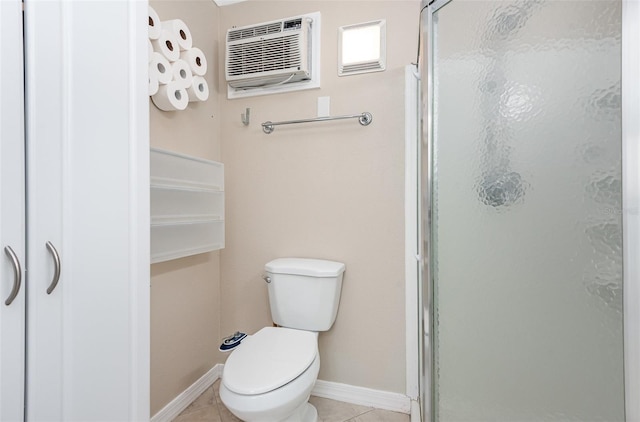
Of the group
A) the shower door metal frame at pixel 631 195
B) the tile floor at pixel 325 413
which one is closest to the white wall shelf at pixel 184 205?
the tile floor at pixel 325 413

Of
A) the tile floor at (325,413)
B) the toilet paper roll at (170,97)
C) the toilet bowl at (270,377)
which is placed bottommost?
the tile floor at (325,413)

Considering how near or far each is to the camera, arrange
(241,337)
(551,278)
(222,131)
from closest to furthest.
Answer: (551,278), (241,337), (222,131)

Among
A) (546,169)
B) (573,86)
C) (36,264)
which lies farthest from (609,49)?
(36,264)

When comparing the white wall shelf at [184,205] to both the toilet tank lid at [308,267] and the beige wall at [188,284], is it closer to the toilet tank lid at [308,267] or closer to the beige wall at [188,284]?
the beige wall at [188,284]

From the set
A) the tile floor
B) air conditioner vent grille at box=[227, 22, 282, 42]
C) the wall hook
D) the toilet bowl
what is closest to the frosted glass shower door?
the toilet bowl

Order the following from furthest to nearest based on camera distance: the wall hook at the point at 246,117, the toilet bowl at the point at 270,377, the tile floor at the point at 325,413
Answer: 1. the wall hook at the point at 246,117
2. the tile floor at the point at 325,413
3. the toilet bowl at the point at 270,377

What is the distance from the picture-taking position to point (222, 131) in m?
1.92

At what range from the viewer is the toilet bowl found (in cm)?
112

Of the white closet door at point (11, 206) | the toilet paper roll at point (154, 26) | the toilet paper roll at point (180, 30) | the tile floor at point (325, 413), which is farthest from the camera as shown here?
the tile floor at point (325, 413)

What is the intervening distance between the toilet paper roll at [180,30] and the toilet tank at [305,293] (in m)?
1.13

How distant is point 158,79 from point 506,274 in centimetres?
146

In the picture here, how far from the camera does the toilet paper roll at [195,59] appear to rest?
1539 millimetres

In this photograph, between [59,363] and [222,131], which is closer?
[59,363]

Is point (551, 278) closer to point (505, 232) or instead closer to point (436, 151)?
point (505, 232)
